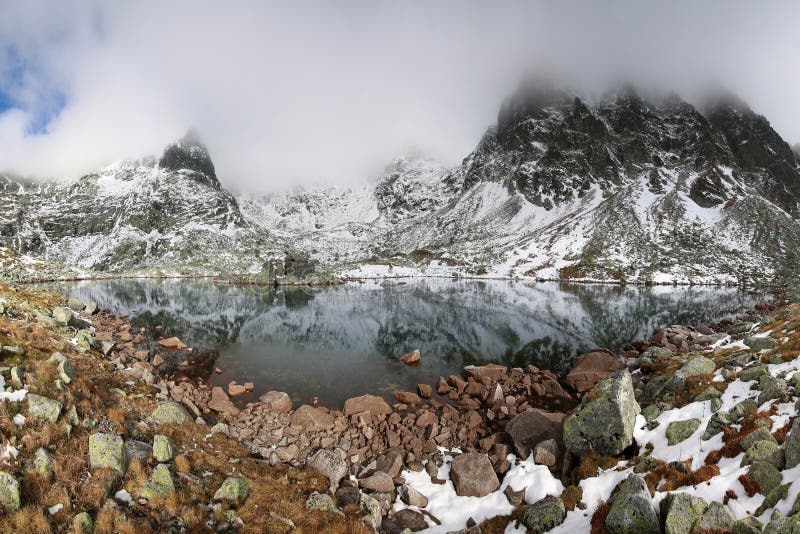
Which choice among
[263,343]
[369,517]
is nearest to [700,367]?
[369,517]

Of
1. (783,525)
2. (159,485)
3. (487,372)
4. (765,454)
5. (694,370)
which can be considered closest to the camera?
(783,525)

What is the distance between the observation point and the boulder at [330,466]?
1428cm

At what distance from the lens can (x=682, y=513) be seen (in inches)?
323

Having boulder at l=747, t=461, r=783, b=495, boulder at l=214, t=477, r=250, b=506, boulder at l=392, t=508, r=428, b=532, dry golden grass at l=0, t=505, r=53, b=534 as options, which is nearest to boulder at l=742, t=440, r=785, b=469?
boulder at l=747, t=461, r=783, b=495

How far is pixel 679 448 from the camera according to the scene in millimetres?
11625

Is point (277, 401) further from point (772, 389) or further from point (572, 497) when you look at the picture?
point (772, 389)

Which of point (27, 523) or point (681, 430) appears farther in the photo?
point (681, 430)

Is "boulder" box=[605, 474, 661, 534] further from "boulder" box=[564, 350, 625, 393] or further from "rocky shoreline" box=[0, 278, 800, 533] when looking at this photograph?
"boulder" box=[564, 350, 625, 393]

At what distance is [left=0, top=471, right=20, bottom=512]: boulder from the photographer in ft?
26.0

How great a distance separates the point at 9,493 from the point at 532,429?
1726cm

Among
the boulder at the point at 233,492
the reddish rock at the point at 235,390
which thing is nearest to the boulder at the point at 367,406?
the reddish rock at the point at 235,390

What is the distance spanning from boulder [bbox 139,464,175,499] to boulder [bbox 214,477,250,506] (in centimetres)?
129

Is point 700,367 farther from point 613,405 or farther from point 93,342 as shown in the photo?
point 93,342

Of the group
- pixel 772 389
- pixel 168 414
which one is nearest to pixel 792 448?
pixel 772 389
